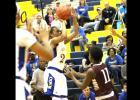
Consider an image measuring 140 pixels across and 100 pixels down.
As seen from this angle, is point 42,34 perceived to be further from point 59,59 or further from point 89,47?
point 89,47

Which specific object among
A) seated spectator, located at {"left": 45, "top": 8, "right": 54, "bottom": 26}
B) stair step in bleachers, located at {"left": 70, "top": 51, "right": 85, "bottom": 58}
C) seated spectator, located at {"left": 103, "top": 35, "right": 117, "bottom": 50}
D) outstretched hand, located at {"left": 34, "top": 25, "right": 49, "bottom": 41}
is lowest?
stair step in bleachers, located at {"left": 70, "top": 51, "right": 85, "bottom": 58}

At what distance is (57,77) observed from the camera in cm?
789

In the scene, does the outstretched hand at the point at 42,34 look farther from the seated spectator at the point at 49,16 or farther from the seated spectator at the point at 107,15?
the seated spectator at the point at 49,16

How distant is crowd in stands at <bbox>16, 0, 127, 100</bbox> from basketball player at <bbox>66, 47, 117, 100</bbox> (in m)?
1.49

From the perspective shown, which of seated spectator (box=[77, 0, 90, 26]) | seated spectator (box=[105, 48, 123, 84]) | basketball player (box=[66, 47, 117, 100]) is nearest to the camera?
basketball player (box=[66, 47, 117, 100])

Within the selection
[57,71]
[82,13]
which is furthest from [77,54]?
[57,71]

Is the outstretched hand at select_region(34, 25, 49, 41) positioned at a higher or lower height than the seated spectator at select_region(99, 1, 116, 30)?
higher

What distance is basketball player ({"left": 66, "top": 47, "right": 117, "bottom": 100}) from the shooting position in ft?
21.6

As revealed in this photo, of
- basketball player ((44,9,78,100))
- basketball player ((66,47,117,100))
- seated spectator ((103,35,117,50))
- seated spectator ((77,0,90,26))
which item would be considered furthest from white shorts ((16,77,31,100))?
seated spectator ((77,0,90,26))

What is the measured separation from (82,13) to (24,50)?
957cm

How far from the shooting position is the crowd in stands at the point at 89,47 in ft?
29.3

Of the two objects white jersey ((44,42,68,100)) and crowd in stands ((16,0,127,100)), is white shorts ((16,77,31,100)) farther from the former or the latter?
crowd in stands ((16,0,127,100))
